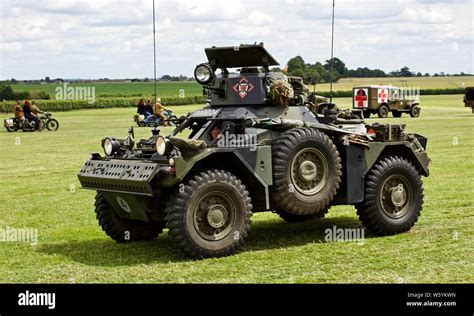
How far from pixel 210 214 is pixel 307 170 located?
5.13 ft

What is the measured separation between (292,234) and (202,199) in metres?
2.50

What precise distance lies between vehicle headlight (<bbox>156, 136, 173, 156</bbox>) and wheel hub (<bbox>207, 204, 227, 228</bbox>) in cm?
88

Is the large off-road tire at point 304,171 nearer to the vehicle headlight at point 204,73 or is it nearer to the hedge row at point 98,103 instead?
the vehicle headlight at point 204,73

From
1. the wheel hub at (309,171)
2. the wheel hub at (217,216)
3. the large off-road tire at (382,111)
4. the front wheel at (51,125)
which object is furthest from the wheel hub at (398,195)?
the large off-road tire at (382,111)

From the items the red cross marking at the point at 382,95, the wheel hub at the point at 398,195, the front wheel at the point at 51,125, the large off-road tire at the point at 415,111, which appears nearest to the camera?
the wheel hub at the point at 398,195

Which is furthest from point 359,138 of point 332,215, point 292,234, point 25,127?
point 25,127

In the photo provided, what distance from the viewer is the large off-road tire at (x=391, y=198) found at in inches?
494

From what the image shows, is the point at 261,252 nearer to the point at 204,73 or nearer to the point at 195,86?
A: the point at 204,73

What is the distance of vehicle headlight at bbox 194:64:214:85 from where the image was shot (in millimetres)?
12625

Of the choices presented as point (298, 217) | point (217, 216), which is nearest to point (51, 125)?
point (298, 217)

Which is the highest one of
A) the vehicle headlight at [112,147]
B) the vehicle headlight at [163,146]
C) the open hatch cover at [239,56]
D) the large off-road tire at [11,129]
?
the open hatch cover at [239,56]

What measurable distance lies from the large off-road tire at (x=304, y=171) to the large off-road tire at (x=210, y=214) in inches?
21.3

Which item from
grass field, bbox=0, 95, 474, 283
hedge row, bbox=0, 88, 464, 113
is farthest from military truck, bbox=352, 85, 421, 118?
grass field, bbox=0, 95, 474, 283

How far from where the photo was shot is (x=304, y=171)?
1183 centimetres
